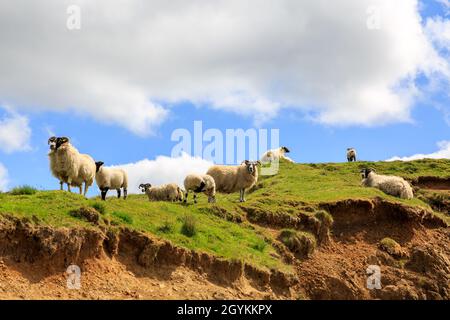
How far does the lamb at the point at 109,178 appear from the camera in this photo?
1072 inches

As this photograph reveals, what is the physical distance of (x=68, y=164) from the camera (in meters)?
23.8

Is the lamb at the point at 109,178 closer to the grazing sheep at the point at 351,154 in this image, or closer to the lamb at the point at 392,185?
the lamb at the point at 392,185

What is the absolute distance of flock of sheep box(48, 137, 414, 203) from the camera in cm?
2398

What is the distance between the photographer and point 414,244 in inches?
1161

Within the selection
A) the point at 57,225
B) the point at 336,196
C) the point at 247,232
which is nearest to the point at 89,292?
the point at 57,225

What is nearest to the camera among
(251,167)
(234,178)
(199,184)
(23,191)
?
(23,191)

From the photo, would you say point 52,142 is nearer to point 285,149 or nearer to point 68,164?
point 68,164

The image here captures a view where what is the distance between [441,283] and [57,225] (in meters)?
18.9

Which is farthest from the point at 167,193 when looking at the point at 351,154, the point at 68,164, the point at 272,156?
the point at 351,154

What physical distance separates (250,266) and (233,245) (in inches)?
51.3

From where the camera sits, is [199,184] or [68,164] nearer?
[68,164]

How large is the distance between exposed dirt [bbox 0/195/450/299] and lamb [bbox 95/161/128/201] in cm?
707

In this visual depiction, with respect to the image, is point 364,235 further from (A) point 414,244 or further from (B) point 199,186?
(B) point 199,186

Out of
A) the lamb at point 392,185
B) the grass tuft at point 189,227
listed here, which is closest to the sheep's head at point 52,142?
the grass tuft at point 189,227
